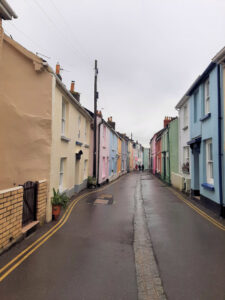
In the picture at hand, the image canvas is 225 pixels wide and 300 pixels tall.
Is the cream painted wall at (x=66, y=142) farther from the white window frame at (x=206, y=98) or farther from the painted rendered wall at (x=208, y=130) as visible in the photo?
the white window frame at (x=206, y=98)

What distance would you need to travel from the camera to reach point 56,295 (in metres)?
3.35

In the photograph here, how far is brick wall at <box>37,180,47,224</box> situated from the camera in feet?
22.3

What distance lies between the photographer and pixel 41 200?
22.8ft

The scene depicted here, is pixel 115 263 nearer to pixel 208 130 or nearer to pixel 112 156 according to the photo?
pixel 208 130

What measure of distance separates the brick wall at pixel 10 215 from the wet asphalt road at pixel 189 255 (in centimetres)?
370

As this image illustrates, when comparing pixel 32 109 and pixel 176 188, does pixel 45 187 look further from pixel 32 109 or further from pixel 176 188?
pixel 176 188

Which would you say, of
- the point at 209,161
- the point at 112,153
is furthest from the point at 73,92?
the point at 112,153

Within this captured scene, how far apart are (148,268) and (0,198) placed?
3.69 metres

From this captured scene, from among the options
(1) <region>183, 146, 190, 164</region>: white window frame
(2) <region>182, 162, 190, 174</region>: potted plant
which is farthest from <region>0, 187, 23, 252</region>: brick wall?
(1) <region>183, 146, 190, 164</region>: white window frame

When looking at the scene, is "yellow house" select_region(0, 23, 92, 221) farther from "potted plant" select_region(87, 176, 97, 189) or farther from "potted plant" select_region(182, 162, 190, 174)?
"potted plant" select_region(182, 162, 190, 174)

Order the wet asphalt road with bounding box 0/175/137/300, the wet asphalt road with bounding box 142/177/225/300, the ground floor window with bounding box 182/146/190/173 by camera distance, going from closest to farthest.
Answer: the wet asphalt road with bounding box 0/175/137/300, the wet asphalt road with bounding box 142/177/225/300, the ground floor window with bounding box 182/146/190/173

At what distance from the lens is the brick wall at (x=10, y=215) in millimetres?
4749

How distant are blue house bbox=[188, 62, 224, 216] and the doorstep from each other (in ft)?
23.1

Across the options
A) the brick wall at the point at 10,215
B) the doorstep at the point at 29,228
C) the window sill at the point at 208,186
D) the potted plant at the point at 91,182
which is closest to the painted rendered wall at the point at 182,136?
the window sill at the point at 208,186
